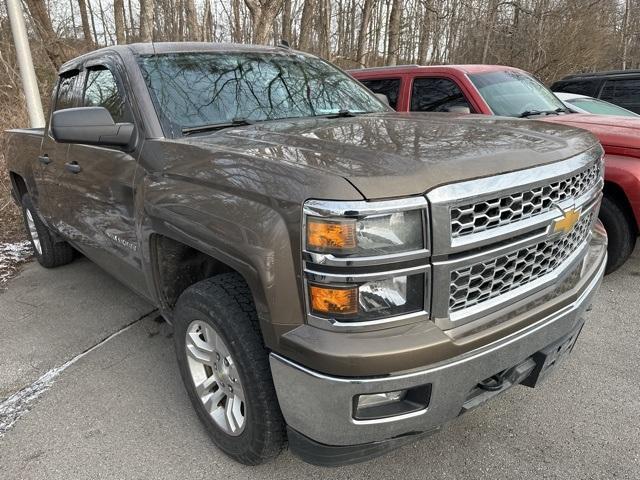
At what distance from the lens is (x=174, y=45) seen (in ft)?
10.2

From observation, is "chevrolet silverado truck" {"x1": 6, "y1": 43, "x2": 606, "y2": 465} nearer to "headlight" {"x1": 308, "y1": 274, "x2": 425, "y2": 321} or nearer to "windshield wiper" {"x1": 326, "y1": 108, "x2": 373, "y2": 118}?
"headlight" {"x1": 308, "y1": 274, "x2": 425, "y2": 321}

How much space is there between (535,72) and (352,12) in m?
8.73

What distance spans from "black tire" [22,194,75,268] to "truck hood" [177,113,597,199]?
3115 millimetres

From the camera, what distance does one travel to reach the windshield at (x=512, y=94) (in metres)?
5.09

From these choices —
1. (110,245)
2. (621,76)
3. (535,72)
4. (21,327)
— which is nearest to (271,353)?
(110,245)

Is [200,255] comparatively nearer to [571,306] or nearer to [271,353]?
[271,353]

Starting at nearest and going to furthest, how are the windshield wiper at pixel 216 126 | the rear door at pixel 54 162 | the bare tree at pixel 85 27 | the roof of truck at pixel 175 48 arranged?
the windshield wiper at pixel 216 126 < the roof of truck at pixel 175 48 < the rear door at pixel 54 162 < the bare tree at pixel 85 27

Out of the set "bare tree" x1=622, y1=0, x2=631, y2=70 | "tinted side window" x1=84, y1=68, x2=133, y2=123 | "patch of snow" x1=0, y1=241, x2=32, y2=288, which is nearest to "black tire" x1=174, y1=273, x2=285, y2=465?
"tinted side window" x1=84, y1=68, x2=133, y2=123

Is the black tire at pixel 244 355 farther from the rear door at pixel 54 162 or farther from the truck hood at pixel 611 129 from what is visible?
A: the truck hood at pixel 611 129

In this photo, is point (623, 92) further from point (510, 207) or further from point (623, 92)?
point (510, 207)

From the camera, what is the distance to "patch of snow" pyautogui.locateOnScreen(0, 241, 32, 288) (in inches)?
197

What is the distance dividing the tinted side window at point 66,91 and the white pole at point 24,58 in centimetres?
365

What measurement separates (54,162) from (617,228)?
→ 4.46m

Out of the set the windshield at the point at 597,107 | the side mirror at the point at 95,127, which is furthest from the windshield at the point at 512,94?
the side mirror at the point at 95,127
